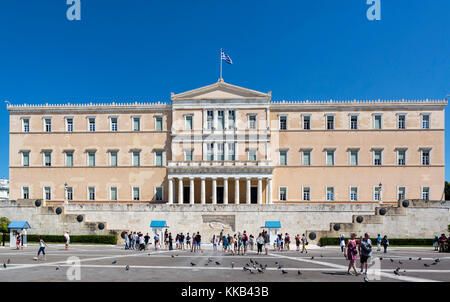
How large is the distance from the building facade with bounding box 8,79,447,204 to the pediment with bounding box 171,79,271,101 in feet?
0.42

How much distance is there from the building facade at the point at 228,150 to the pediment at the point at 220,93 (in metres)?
→ 0.13

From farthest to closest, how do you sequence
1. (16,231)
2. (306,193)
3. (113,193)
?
(113,193), (306,193), (16,231)

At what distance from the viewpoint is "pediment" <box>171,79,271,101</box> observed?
4953cm

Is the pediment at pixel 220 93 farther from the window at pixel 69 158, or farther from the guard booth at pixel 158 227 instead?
the guard booth at pixel 158 227

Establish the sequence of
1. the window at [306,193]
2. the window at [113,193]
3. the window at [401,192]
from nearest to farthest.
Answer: the window at [401,192], the window at [306,193], the window at [113,193]

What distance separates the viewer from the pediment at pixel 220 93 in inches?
1950

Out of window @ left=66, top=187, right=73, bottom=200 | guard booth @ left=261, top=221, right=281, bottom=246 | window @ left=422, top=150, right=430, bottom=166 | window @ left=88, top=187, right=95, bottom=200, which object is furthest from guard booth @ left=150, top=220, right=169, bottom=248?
window @ left=422, top=150, right=430, bottom=166

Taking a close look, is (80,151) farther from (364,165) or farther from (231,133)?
(364,165)

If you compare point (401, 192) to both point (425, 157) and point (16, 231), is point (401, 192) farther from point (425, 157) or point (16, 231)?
point (16, 231)

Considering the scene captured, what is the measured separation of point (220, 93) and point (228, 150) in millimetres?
7365

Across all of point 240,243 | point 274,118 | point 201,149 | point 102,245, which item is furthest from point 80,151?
point 240,243

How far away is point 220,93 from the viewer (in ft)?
164

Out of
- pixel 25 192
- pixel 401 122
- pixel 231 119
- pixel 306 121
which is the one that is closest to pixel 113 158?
pixel 25 192

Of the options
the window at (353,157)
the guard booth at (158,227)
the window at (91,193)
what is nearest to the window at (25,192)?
the window at (91,193)
